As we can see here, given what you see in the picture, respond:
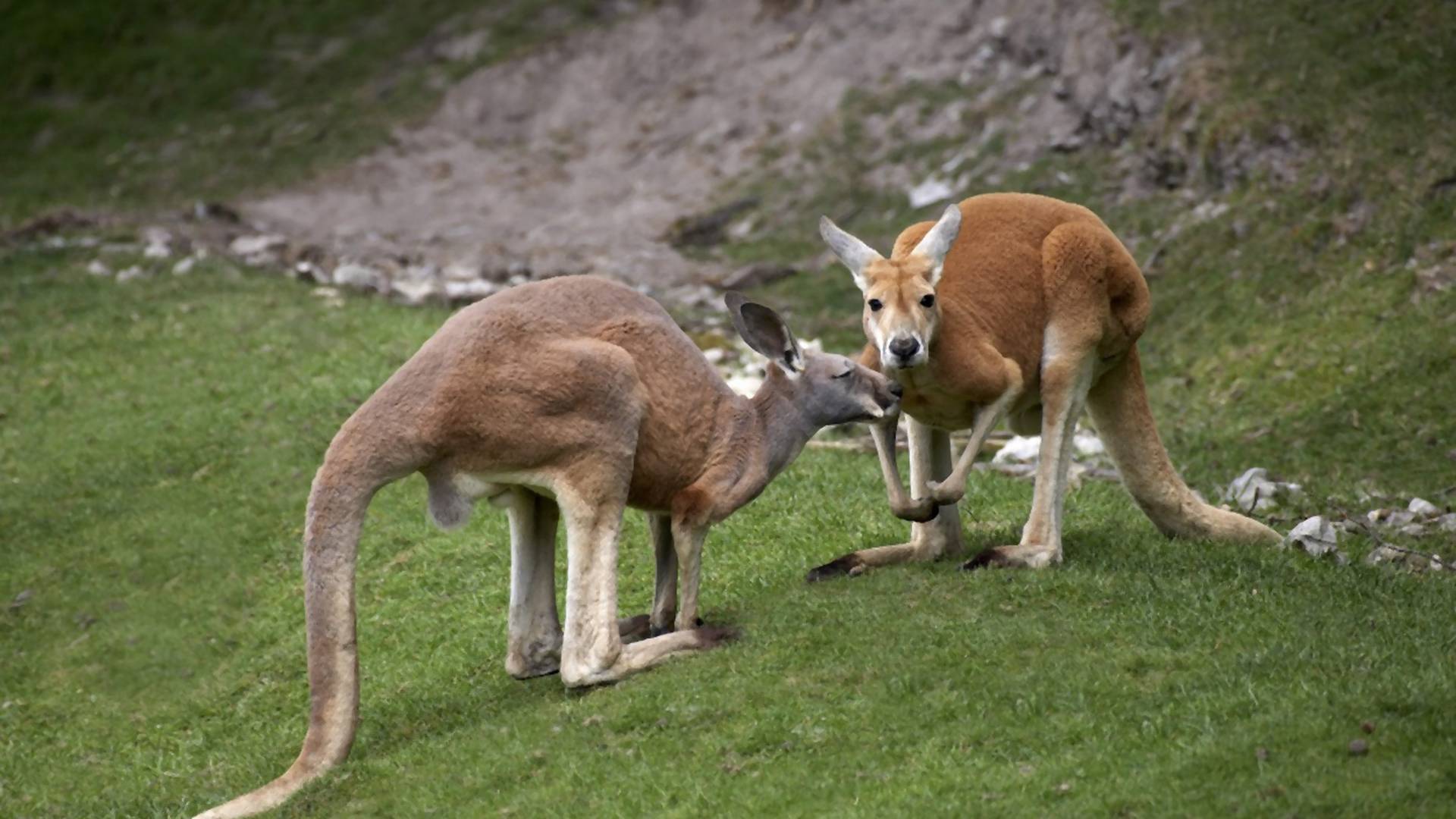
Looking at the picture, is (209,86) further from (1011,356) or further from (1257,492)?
(1011,356)

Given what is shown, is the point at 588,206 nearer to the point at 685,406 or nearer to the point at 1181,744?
the point at 685,406

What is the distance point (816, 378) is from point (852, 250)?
0.64 meters

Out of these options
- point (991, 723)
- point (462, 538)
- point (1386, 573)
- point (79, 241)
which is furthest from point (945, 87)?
point (991, 723)

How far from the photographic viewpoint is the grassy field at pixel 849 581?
706 cm

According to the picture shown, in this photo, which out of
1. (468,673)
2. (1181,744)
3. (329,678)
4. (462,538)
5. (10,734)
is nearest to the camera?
(1181,744)

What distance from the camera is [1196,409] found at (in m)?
13.9

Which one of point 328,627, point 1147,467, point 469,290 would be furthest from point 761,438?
point 469,290

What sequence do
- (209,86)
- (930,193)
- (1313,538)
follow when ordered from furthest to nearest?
(209,86), (930,193), (1313,538)

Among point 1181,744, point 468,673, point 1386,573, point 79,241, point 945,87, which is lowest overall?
point 79,241

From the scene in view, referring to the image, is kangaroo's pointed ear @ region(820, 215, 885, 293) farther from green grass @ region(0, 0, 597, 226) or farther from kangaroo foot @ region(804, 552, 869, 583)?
green grass @ region(0, 0, 597, 226)

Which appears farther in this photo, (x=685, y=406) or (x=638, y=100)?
(x=638, y=100)

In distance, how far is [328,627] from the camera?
760cm

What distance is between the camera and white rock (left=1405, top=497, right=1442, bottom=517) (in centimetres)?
1109

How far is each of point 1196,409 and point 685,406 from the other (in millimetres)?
6744
